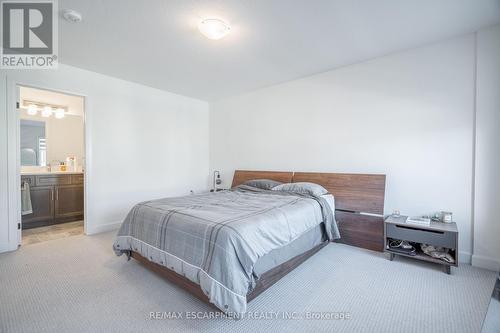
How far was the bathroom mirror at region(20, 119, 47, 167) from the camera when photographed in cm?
464

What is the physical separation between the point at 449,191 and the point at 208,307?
2906 mm

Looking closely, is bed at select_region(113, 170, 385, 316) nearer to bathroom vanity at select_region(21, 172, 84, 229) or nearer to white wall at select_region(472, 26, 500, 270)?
white wall at select_region(472, 26, 500, 270)

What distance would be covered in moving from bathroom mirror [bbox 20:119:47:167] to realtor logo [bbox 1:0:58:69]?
231 cm

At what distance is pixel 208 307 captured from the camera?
72.5 inches

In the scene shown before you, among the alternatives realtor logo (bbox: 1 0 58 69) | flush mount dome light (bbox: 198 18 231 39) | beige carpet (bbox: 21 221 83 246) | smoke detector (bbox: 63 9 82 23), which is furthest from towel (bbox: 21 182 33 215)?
flush mount dome light (bbox: 198 18 231 39)

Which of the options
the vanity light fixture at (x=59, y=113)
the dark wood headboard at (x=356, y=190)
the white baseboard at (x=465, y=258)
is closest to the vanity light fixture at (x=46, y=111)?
the vanity light fixture at (x=59, y=113)

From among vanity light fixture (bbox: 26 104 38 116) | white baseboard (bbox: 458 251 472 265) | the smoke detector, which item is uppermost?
the smoke detector

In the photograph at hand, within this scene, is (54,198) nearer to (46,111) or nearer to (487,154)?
(46,111)

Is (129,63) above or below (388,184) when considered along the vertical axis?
above

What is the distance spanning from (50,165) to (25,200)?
55.3 inches

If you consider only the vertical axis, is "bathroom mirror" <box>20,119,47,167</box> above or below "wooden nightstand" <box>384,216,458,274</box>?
above

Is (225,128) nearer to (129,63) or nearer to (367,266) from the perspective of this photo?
(129,63)

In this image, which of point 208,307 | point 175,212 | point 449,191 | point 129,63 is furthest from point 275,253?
point 129,63

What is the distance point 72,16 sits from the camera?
2.17m
